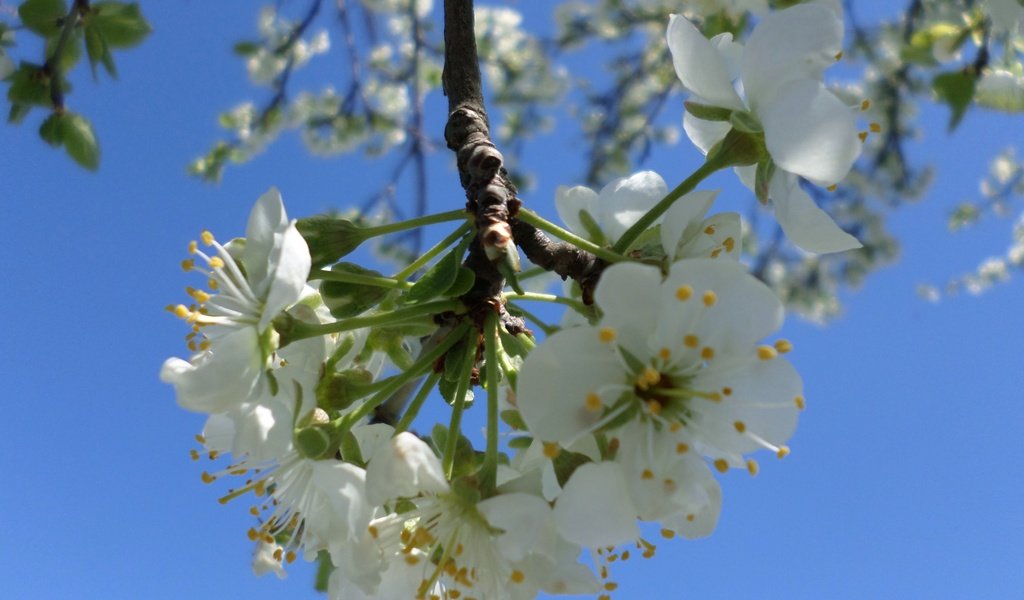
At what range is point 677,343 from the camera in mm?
1052

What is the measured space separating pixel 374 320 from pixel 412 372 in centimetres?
10

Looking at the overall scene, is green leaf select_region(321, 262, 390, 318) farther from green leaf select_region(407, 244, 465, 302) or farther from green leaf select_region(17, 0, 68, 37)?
Answer: green leaf select_region(17, 0, 68, 37)

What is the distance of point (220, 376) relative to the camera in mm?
1020

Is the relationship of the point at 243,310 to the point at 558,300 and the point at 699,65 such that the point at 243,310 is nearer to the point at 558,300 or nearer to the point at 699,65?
the point at 558,300

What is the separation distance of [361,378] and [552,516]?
1.27 feet

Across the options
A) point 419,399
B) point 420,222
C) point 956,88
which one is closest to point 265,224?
point 420,222

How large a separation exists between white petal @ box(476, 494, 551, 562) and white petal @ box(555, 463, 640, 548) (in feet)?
0.19

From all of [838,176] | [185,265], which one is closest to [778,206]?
[838,176]

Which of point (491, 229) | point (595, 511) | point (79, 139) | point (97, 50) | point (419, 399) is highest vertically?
point (97, 50)

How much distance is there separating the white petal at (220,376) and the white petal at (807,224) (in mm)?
810

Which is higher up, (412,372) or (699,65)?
(699,65)

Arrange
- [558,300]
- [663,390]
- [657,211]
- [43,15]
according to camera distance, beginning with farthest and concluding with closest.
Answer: [43,15] → [558,300] → [657,211] → [663,390]

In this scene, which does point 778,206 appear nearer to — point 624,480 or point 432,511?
point 624,480

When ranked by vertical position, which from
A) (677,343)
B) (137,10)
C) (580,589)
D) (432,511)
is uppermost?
(137,10)
